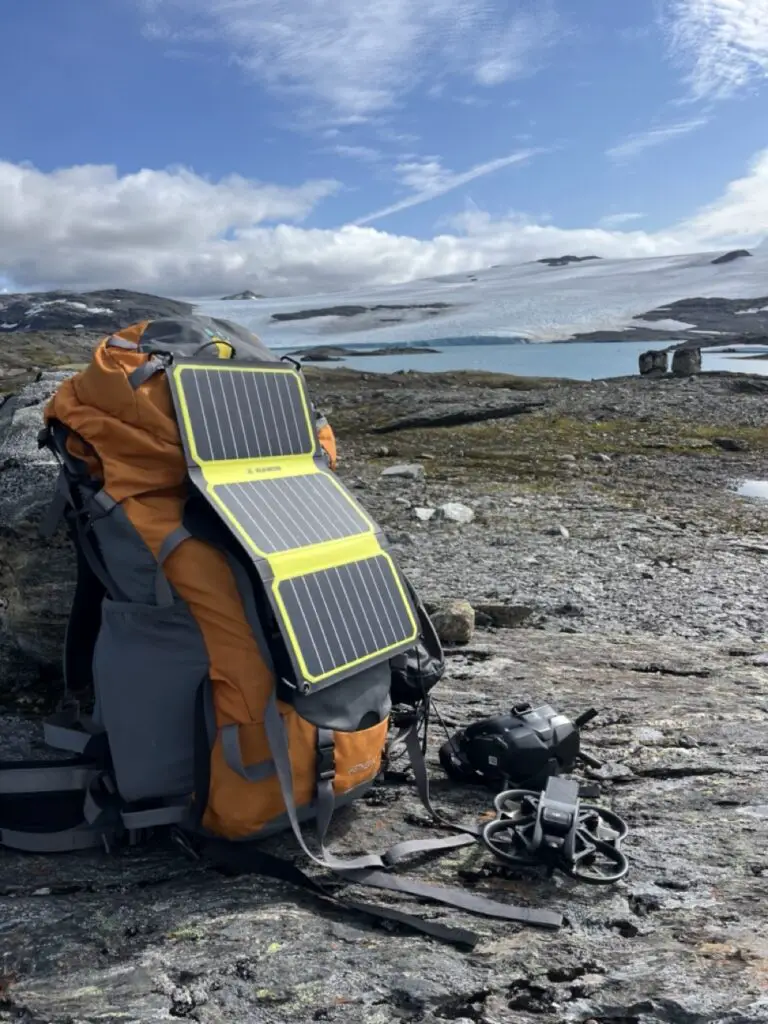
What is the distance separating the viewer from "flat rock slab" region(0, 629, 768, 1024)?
206cm

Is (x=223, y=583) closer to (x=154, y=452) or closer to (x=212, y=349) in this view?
(x=154, y=452)

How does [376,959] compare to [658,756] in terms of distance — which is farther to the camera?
[658,756]

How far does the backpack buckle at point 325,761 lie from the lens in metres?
2.66

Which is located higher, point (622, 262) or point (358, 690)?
point (622, 262)

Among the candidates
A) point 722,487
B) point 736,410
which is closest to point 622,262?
point 736,410

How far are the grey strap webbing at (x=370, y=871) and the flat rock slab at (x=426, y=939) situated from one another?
0.14 feet

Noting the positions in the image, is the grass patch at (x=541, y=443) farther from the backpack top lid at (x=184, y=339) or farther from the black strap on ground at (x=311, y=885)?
the black strap on ground at (x=311, y=885)

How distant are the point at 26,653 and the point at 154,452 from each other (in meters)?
1.68

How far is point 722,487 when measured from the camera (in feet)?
33.2

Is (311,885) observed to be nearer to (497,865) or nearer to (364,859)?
(364,859)

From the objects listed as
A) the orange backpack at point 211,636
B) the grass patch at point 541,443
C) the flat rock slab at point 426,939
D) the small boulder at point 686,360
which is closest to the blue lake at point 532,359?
the small boulder at point 686,360

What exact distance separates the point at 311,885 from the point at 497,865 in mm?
636

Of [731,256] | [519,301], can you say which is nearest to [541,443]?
[519,301]

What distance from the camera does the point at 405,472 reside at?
10.7 meters
